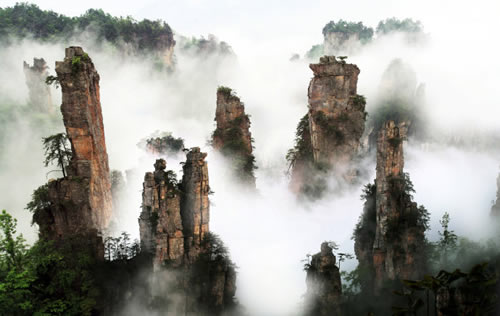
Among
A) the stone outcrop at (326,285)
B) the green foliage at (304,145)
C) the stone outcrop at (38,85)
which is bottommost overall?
the stone outcrop at (326,285)

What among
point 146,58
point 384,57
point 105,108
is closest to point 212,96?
point 146,58

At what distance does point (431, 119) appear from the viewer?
81.9 metres

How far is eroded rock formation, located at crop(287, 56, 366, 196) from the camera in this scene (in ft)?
151

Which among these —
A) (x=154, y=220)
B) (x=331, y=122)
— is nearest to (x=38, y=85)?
(x=331, y=122)

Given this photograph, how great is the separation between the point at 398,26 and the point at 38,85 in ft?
363

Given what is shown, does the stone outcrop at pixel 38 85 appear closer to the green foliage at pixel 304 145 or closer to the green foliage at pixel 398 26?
the green foliage at pixel 304 145

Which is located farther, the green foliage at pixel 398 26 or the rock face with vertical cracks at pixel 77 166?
the green foliage at pixel 398 26

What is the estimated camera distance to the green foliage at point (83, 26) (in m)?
108

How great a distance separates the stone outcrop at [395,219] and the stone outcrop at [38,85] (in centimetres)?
7312

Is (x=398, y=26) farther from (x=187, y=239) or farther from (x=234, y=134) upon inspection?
(x=187, y=239)

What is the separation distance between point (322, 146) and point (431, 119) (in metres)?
45.0

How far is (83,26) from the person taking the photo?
114438 mm

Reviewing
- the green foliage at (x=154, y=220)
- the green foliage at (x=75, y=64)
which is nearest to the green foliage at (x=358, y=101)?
the green foliage at (x=154, y=220)

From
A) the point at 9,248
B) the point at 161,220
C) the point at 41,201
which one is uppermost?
the point at 41,201
